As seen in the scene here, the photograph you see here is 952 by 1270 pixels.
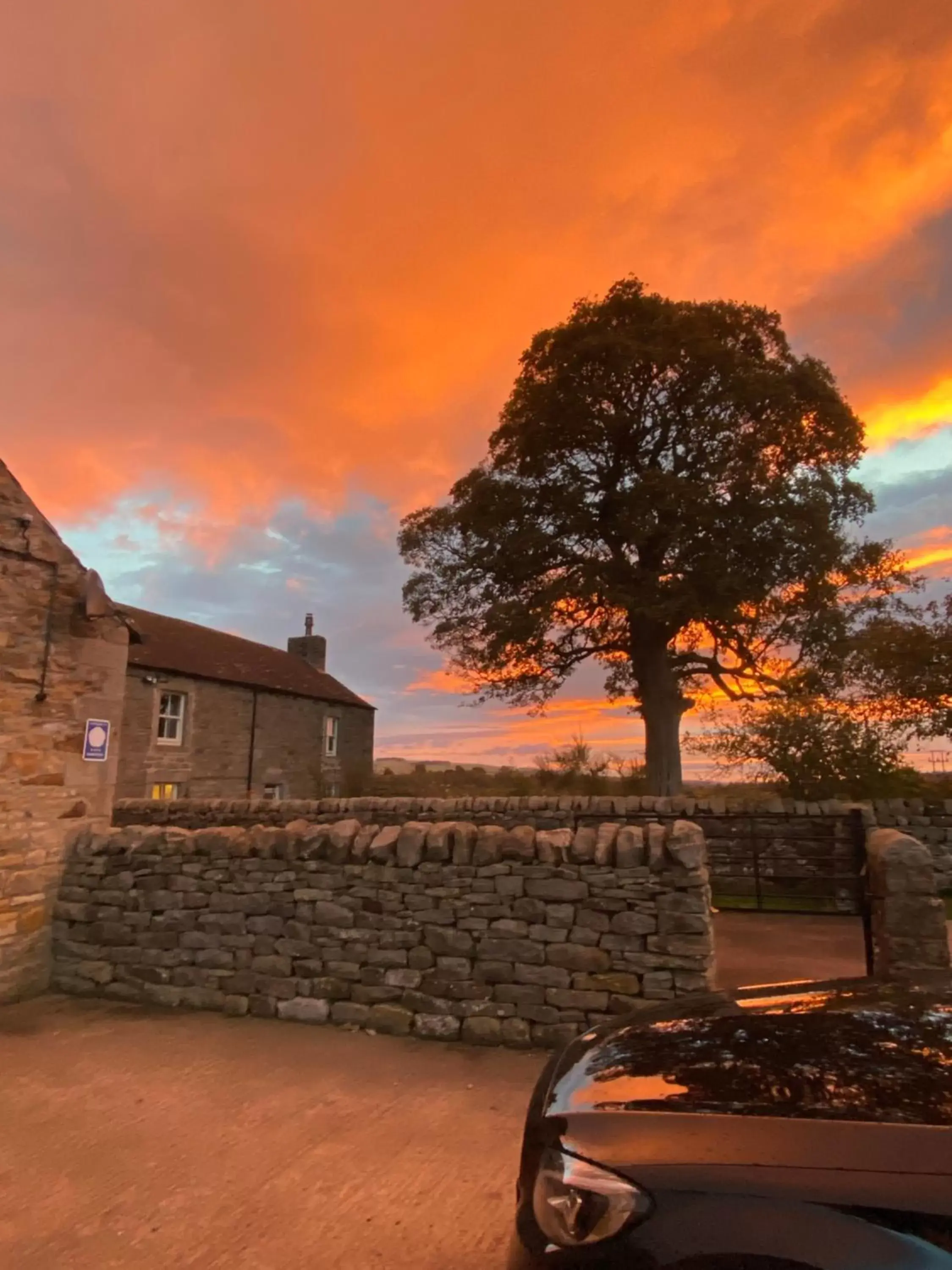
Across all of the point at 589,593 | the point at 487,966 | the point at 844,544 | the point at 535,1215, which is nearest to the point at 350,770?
the point at 589,593

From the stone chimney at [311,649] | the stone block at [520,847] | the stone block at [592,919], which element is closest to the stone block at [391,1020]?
the stone block at [520,847]

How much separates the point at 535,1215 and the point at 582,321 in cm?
1819

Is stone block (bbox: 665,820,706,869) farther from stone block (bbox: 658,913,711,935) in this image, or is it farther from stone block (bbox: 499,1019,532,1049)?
stone block (bbox: 499,1019,532,1049)

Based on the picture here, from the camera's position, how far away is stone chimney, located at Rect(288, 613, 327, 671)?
31.0 m

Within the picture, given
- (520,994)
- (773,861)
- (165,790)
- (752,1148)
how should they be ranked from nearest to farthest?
(752,1148) < (520,994) < (773,861) < (165,790)

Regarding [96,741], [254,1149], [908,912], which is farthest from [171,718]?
[908,912]

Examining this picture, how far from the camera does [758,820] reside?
9.95 m

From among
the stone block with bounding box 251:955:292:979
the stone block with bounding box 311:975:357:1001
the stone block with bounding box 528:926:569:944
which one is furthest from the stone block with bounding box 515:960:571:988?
the stone block with bounding box 251:955:292:979

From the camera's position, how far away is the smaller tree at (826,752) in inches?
526

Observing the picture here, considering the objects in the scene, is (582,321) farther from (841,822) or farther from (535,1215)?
(535,1215)

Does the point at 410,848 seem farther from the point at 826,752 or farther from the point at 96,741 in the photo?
the point at 826,752

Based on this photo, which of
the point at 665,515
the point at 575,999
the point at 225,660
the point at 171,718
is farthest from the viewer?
the point at 225,660

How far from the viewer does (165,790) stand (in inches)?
781

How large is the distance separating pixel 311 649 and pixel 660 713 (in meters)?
18.6
